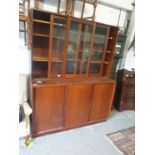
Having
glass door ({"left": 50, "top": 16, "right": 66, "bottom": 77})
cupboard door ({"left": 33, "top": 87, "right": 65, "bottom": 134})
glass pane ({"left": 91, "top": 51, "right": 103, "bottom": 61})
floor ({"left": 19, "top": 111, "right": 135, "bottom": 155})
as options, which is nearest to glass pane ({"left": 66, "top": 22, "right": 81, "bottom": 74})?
glass door ({"left": 50, "top": 16, "right": 66, "bottom": 77})

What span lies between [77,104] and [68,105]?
0.54ft

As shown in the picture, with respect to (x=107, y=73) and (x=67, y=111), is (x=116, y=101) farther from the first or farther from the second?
(x=67, y=111)

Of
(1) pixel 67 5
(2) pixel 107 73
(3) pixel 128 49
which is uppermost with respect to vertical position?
(1) pixel 67 5

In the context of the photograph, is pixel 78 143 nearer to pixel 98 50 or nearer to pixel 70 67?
pixel 70 67

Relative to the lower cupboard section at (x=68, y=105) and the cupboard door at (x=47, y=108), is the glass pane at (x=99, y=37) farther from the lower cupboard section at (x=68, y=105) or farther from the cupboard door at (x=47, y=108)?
the cupboard door at (x=47, y=108)

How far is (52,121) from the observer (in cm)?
229

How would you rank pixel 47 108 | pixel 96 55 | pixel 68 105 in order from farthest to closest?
1. pixel 96 55
2. pixel 68 105
3. pixel 47 108

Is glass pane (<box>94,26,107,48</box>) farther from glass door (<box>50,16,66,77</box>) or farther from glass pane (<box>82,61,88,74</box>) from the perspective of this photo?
glass door (<box>50,16,66,77</box>)

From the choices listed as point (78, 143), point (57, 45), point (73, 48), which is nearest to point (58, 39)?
point (57, 45)

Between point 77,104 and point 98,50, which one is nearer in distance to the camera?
point 77,104

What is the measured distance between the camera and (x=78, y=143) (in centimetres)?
223

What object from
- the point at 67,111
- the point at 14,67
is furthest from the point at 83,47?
the point at 14,67

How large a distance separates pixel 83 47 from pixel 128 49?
1409 millimetres

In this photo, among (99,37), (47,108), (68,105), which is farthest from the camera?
(99,37)
